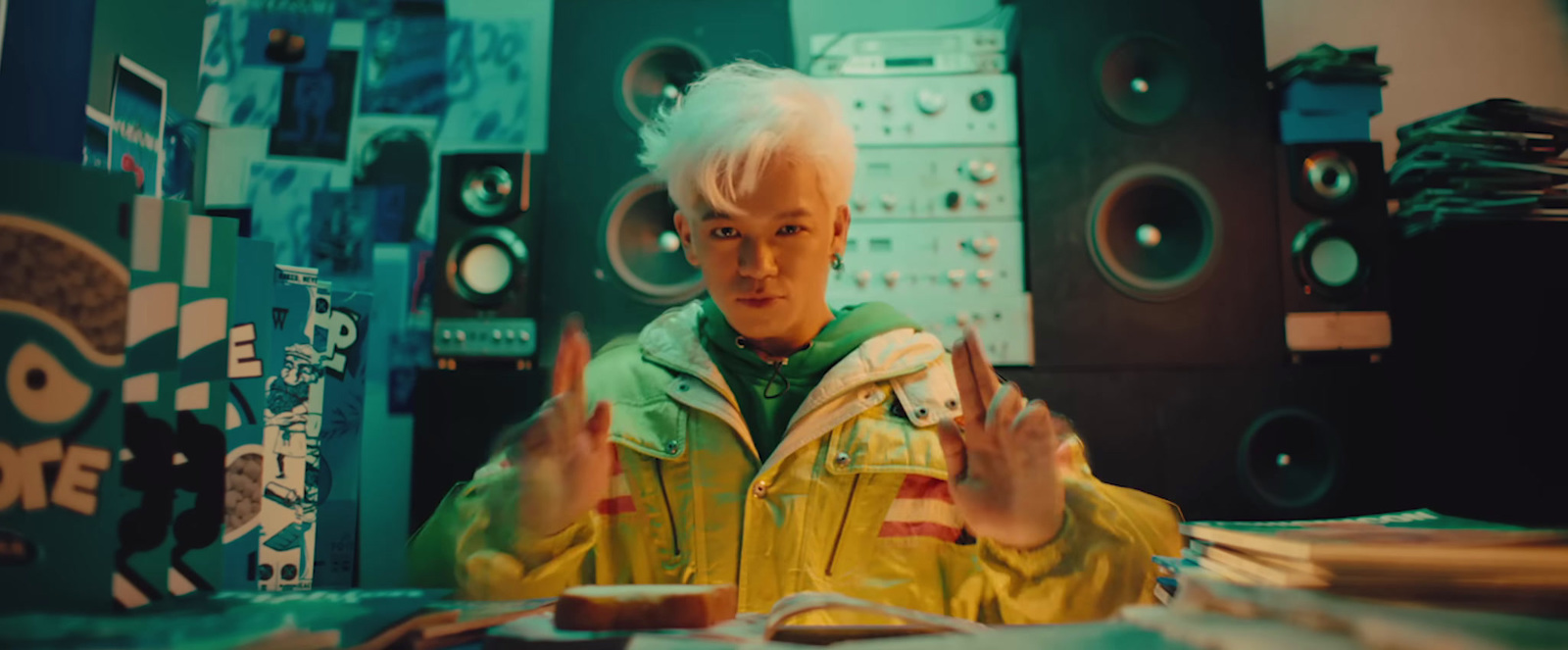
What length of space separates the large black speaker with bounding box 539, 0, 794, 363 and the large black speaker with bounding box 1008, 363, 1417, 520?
0.97 metres

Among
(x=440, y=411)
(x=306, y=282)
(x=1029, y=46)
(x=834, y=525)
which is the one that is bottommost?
(x=834, y=525)

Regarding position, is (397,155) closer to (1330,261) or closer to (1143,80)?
(1143,80)

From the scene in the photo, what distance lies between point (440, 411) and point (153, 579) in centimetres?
135

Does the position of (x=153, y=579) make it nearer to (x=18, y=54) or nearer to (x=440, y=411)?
(x=18, y=54)

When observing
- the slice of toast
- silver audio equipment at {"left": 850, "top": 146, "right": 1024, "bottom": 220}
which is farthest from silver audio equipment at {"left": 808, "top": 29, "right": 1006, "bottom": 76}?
the slice of toast

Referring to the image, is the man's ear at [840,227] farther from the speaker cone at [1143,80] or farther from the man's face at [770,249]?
the speaker cone at [1143,80]

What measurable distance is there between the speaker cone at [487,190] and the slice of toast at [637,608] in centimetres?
148

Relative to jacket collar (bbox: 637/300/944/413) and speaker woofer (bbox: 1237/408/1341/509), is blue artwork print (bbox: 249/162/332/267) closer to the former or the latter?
jacket collar (bbox: 637/300/944/413)

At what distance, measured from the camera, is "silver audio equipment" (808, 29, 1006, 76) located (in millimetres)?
1791

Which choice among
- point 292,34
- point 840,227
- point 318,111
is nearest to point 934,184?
point 840,227

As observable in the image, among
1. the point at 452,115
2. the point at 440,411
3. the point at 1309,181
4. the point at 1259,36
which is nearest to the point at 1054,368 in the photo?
the point at 1309,181

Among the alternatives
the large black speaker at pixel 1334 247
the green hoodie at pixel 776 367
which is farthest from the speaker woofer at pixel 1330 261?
the green hoodie at pixel 776 367

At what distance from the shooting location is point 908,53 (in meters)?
1.80

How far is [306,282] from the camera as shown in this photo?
98 cm
